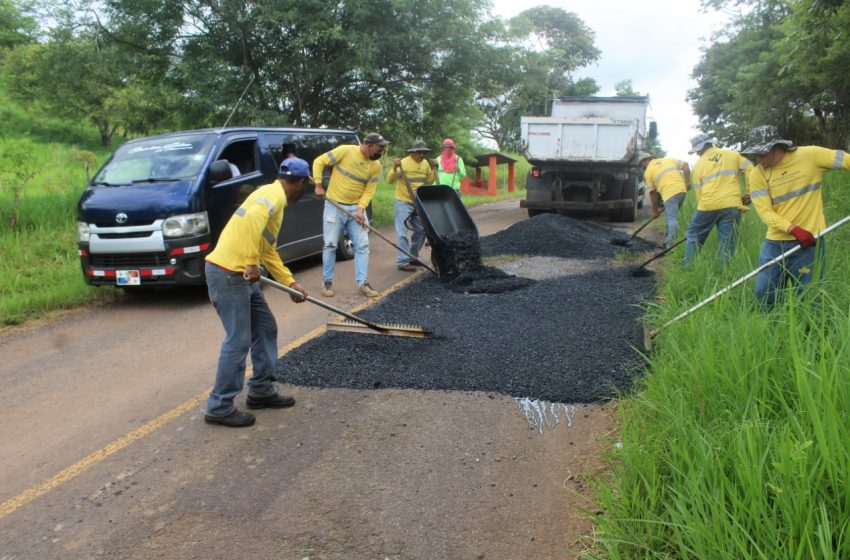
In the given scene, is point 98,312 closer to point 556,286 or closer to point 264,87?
point 556,286

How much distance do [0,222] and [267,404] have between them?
22.2ft

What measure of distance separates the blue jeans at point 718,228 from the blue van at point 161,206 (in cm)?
516

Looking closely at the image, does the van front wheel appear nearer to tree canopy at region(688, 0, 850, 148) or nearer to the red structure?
tree canopy at region(688, 0, 850, 148)

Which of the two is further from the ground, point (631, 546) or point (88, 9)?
point (88, 9)

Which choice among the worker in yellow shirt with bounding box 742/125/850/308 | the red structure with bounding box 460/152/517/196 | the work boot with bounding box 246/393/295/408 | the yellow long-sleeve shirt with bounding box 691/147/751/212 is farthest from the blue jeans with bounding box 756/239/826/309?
the red structure with bounding box 460/152/517/196

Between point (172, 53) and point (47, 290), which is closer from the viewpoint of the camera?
point (47, 290)

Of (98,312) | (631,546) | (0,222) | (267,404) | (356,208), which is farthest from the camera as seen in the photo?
(0,222)

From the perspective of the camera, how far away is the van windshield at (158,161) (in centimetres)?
718

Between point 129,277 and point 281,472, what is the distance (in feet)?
14.2

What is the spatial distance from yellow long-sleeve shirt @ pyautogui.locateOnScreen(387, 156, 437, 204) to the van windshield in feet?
8.13

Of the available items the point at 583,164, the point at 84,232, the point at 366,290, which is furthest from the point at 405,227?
the point at 583,164

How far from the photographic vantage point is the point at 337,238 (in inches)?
292

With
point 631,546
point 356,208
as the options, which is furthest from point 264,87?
point 631,546

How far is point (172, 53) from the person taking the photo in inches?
492
